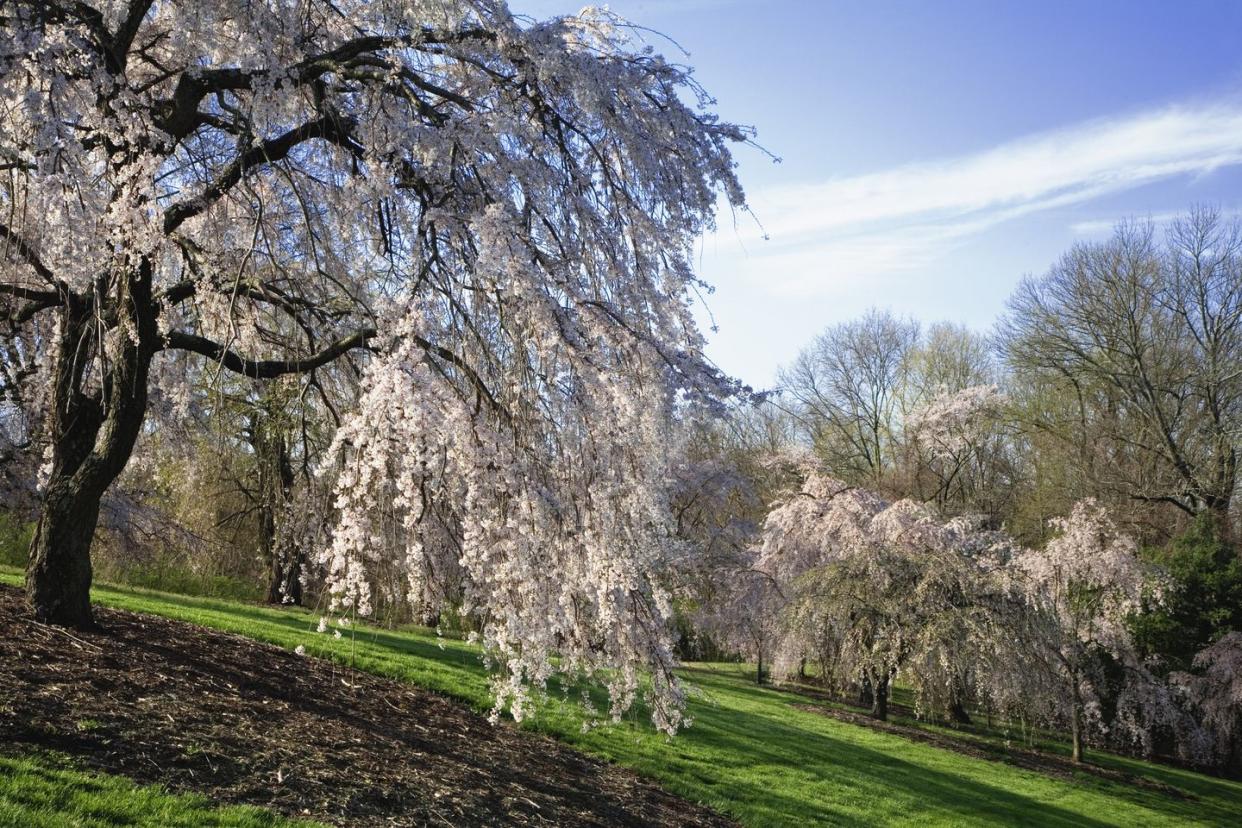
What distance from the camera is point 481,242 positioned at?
4.08 metres

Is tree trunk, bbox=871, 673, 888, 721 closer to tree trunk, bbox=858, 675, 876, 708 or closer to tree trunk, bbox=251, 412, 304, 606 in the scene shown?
tree trunk, bbox=858, 675, 876, 708

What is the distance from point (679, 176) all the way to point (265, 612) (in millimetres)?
11232

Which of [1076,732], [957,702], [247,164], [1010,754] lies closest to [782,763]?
[1010,754]

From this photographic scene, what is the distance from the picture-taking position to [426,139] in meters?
4.59

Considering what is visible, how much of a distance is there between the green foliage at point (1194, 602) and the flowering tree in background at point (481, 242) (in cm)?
1848

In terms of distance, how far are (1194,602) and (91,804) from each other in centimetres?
2194

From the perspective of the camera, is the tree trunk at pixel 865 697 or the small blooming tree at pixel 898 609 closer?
the small blooming tree at pixel 898 609

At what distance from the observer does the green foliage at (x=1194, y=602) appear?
18.8m

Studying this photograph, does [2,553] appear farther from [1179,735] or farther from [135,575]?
[1179,735]

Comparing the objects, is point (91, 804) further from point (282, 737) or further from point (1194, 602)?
point (1194, 602)

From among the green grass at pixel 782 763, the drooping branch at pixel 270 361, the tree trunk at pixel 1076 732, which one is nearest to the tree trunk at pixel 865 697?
the tree trunk at pixel 1076 732

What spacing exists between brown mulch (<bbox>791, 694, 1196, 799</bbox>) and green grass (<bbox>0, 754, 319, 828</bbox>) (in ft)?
44.3

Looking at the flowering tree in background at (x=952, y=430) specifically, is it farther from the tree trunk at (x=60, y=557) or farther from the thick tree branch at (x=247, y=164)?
the tree trunk at (x=60, y=557)

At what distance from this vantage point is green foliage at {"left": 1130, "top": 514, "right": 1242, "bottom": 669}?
18.8 meters
